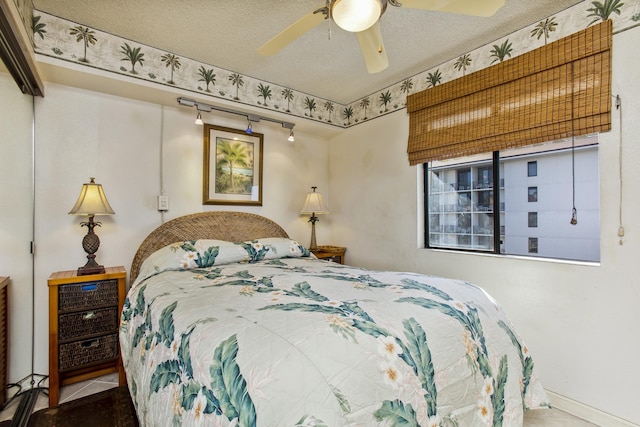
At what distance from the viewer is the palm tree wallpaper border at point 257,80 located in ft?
6.37

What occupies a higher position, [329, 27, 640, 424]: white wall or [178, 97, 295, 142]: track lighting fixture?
[178, 97, 295, 142]: track lighting fixture

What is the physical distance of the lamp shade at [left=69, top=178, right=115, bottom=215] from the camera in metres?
2.16

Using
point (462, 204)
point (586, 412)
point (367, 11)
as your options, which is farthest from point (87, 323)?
point (586, 412)

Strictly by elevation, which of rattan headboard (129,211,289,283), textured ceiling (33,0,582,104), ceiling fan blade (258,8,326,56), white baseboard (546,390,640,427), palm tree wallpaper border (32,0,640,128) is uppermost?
textured ceiling (33,0,582,104)

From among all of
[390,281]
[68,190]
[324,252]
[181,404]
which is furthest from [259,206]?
[181,404]

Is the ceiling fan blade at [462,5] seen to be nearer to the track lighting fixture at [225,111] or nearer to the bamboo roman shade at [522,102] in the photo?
the bamboo roman shade at [522,102]

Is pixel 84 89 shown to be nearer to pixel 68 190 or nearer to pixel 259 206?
pixel 68 190

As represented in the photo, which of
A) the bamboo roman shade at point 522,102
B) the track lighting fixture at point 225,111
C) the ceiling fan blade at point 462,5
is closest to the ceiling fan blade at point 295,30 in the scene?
the ceiling fan blade at point 462,5

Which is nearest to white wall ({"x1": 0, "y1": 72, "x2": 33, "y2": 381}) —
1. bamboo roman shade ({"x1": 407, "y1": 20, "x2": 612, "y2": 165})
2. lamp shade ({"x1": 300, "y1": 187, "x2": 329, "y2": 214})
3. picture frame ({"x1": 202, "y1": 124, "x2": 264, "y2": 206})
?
picture frame ({"x1": 202, "y1": 124, "x2": 264, "y2": 206})

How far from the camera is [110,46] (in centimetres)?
228

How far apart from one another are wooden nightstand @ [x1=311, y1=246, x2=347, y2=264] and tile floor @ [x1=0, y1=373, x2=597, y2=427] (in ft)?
6.65

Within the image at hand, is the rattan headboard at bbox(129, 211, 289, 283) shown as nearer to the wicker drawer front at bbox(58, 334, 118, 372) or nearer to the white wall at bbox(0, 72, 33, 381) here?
the wicker drawer front at bbox(58, 334, 118, 372)

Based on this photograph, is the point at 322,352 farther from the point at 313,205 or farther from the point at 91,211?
the point at 313,205

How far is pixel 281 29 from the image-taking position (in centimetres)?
223
